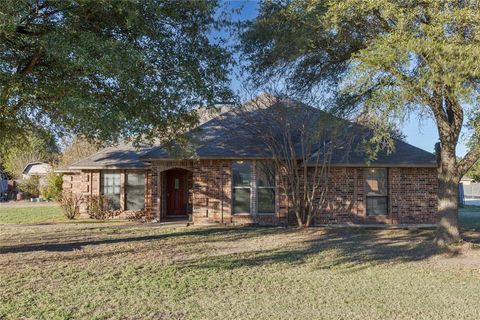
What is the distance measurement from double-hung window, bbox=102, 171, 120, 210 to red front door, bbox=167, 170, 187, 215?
2212mm

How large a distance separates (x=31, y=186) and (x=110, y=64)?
3163 centimetres

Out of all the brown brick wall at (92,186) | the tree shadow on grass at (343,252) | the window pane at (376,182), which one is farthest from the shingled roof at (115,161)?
the window pane at (376,182)

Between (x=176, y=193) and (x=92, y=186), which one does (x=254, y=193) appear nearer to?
(x=176, y=193)

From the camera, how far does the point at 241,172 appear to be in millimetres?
16453

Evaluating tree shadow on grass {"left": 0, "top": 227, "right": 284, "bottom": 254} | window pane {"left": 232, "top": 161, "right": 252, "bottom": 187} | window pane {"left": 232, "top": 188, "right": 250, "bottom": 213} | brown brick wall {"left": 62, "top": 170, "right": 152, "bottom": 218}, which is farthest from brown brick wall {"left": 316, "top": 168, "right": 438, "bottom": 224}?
brown brick wall {"left": 62, "top": 170, "right": 152, "bottom": 218}

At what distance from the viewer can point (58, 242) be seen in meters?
12.5

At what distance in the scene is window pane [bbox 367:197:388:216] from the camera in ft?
55.0

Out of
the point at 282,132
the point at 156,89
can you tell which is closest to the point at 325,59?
the point at 282,132

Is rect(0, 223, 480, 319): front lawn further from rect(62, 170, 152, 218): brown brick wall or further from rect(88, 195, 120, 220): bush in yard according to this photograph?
rect(88, 195, 120, 220): bush in yard

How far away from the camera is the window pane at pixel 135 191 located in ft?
63.2

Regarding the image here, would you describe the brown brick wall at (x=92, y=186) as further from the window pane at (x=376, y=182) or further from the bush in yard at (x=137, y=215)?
the window pane at (x=376, y=182)

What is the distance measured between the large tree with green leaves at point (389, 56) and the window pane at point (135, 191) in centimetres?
801

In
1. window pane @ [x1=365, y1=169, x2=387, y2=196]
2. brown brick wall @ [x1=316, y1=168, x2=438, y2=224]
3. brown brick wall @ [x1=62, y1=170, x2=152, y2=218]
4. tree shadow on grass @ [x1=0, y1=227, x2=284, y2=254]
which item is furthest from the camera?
brown brick wall @ [x1=62, y1=170, x2=152, y2=218]

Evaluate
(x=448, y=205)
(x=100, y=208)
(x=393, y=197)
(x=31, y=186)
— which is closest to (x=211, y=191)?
(x=100, y=208)
